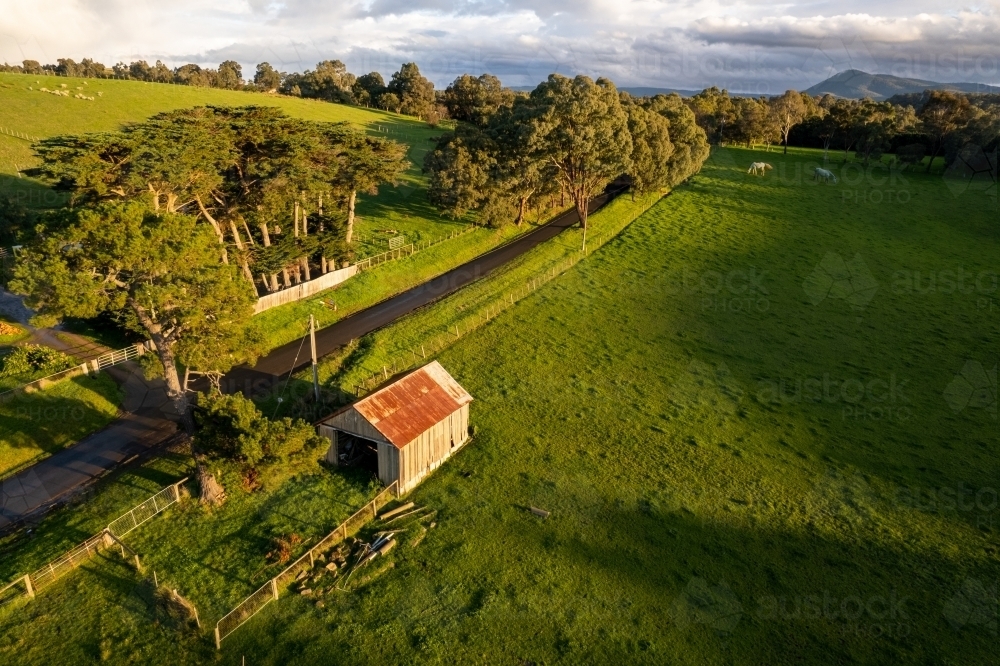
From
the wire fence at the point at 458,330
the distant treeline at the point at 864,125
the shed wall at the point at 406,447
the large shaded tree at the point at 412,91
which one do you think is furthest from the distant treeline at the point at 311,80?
Result: the shed wall at the point at 406,447

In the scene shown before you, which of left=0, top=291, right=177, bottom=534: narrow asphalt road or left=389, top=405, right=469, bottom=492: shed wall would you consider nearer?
left=0, top=291, right=177, bottom=534: narrow asphalt road

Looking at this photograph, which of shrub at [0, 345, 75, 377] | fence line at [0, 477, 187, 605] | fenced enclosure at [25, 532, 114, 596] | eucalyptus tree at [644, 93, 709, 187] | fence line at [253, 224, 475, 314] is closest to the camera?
fence line at [0, 477, 187, 605]

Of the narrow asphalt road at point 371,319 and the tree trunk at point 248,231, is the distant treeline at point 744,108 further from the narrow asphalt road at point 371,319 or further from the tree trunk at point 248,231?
the tree trunk at point 248,231

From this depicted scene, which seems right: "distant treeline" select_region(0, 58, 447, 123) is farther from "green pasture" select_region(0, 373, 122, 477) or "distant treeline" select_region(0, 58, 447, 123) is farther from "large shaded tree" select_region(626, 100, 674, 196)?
"green pasture" select_region(0, 373, 122, 477)

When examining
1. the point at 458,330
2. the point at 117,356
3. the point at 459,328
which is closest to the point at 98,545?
the point at 117,356

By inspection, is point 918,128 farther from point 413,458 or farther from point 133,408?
point 133,408

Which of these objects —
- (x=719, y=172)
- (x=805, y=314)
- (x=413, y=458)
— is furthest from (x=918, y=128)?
(x=413, y=458)

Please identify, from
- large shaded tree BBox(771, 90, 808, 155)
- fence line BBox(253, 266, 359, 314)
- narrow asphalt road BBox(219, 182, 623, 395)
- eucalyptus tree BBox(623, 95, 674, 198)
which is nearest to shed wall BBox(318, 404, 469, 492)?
narrow asphalt road BBox(219, 182, 623, 395)

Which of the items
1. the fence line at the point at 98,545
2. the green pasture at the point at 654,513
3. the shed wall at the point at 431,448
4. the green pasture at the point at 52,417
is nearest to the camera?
the green pasture at the point at 654,513
